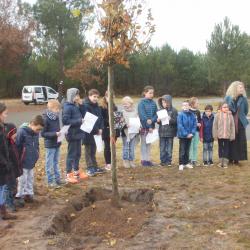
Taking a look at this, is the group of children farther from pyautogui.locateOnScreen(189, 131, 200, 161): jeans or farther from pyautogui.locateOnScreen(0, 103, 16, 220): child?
pyautogui.locateOnScreen(0, 103, 16, 220): child

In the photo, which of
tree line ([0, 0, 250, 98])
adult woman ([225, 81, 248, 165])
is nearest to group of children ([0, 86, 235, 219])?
Result: adult woman ([225, 81, 248, 165])

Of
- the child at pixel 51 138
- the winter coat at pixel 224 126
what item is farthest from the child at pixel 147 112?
the child at pixel 51 138

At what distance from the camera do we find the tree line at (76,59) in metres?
38.5

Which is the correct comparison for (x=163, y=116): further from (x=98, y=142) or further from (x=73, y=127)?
(x=73, y=127)

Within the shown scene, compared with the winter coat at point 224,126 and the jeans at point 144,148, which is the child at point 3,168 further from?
the winter coat at point 224,126

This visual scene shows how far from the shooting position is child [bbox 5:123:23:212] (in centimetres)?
661

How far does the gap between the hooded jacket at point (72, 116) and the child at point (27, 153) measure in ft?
4.65

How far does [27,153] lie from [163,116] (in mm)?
3680

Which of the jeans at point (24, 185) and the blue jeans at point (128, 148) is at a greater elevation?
the blue jeans at point (128, 148)

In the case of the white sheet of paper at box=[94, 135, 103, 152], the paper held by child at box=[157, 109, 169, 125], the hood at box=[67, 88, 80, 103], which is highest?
the hood at box=[67, 88, 80, 103]

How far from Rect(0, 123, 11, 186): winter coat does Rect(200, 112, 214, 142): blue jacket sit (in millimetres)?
5089

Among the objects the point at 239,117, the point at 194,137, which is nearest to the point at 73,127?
the point at 194,137

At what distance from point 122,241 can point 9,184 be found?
6.90 feet

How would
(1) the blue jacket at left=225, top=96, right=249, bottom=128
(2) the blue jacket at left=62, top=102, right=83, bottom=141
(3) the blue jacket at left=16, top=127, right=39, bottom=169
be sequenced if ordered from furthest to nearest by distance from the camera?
1. (1) the blue jacket at left=225, top=96, right=249, bottom=128
2. (2) the blue jacket at left=62, top=102, right=83, bottom=141
3. (3) the blue jacket at left=16, top=127, right=39, bottom=169
